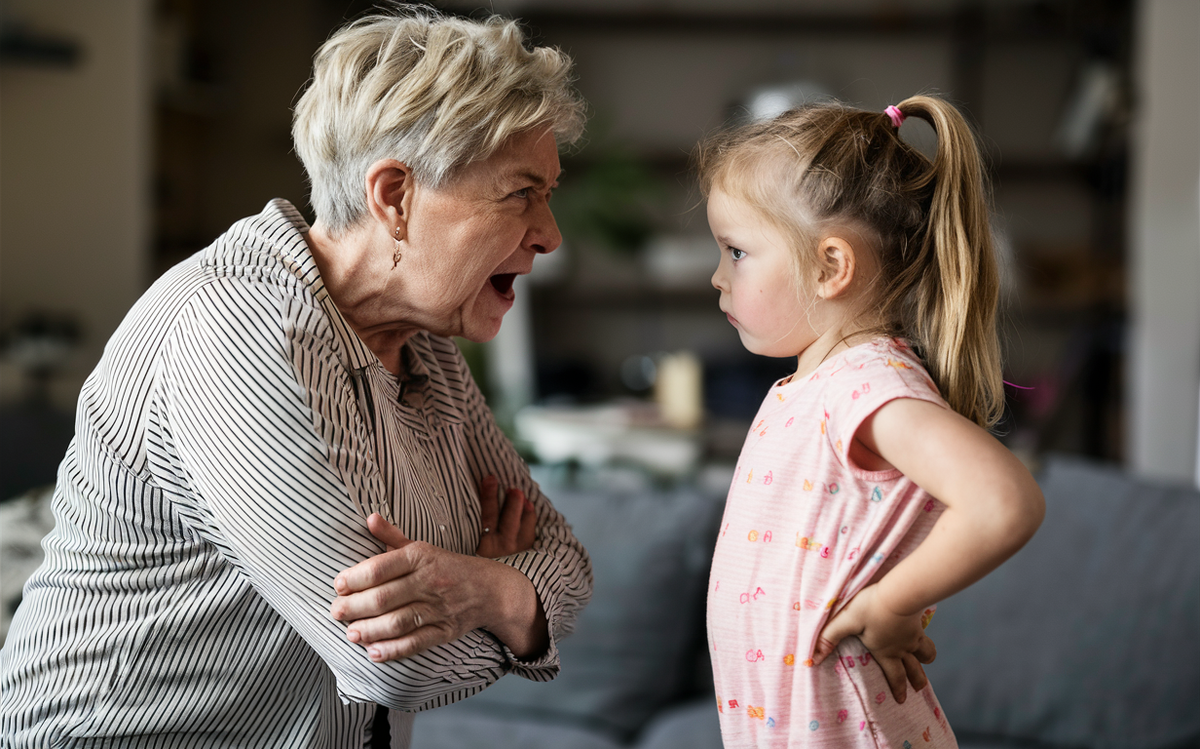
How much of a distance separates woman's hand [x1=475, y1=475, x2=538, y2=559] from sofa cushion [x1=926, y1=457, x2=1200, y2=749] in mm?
1163

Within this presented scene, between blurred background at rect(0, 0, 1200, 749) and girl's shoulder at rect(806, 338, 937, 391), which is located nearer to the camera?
girl's shoulder at rect(806, 338, 937, 391)

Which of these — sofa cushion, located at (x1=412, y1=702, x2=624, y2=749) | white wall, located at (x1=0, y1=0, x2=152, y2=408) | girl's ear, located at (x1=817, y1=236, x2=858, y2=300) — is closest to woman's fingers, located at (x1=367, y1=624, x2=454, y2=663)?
girl's ear, located at (x1=817, y1=236, x2=858, y2=300)

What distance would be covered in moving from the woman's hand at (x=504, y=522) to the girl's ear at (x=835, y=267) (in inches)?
17.9

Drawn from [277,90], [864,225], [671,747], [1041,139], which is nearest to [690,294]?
[1041,139]

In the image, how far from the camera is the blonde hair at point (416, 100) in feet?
3.02

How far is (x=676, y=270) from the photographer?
3.77 metres

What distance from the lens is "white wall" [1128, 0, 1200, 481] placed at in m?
3.58

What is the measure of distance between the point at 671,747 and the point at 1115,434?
2788 mm

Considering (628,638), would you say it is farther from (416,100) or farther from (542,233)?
(416,100)

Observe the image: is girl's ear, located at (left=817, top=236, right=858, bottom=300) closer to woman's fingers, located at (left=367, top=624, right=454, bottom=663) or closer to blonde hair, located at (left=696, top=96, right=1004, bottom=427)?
blonde hair, located at (left=696, top=96, right=1004, bottom=427)

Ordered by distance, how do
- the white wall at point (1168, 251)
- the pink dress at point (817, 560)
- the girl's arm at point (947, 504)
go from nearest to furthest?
the girl's arm at point (947, 504) < the pink dress at point (817, 560) < the white wall at point (1168, 251)

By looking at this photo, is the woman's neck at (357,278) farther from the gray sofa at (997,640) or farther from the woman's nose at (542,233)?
the gray sofa at (997,640)

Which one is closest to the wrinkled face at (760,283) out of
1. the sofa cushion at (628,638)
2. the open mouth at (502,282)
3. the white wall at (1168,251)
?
the open mouth at (502,282)

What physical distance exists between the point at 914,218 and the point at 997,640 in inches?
51.4
